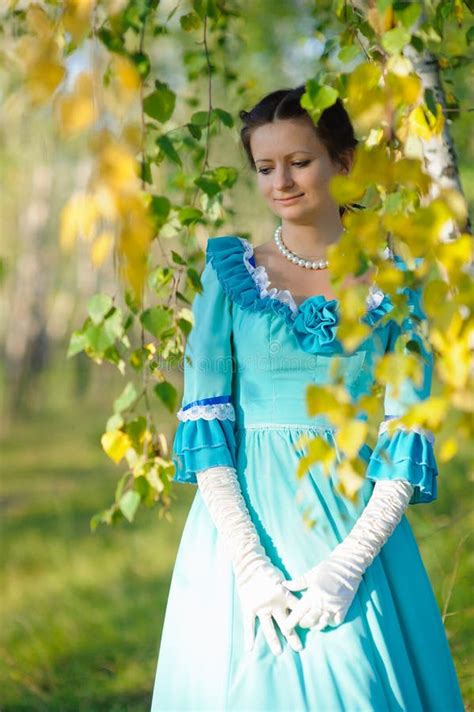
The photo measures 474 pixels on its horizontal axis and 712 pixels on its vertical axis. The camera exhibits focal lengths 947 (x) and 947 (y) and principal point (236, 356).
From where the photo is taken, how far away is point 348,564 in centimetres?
167

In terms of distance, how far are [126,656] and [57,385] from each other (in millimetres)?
14582

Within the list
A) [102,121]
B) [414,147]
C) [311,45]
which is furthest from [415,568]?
[311,45]

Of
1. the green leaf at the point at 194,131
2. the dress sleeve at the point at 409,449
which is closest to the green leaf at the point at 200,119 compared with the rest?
the green leaf at the point at 194,131

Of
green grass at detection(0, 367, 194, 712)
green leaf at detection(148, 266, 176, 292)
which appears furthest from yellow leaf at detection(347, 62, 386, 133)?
green grass at detection(0, 367, 194, 712)

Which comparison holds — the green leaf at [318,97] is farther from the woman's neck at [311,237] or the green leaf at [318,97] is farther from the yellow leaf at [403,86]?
the woman's neck at [311,237]

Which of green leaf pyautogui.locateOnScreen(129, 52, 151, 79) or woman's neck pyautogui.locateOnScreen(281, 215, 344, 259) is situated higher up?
green leaf pyautogui.locateOnScreen(129, 52, 151, 79)

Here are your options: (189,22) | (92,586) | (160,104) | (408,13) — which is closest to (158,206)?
(160,104)

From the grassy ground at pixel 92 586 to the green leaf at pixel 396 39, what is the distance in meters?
1.48

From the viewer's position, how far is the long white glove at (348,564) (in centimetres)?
164

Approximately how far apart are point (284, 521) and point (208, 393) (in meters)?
0.29

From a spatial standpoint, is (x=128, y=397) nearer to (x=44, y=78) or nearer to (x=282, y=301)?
(x=282, y=301)

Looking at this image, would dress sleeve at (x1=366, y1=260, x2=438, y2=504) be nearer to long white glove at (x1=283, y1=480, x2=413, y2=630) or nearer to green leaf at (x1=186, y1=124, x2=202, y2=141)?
long white glove at (x1=283, y1=480, x2=413, y2=630)

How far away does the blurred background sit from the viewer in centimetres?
337
